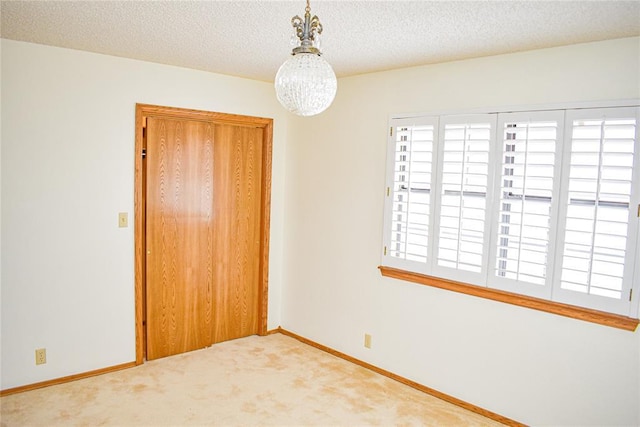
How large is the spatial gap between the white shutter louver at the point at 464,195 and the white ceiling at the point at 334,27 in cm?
54

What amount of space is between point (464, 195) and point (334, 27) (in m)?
1.43

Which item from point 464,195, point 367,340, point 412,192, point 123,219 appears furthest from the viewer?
point 367,340

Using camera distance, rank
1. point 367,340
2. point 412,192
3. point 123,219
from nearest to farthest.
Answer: point 412,192 < point 123,219 < point 367,340

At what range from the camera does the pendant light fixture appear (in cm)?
158

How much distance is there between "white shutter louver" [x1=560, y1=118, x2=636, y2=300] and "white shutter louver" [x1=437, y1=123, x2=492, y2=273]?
531 millimetres

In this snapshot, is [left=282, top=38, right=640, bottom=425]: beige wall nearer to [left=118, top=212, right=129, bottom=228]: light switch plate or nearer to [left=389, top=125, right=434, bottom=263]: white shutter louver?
[left=389, top=125, right=434, bottom=263]: white shutter louver

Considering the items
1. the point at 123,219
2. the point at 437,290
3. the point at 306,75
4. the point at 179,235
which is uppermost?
the point at 306,75

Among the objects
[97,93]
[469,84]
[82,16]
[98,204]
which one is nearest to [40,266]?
[98,204]

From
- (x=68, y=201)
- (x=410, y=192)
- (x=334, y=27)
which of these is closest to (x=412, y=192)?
(x=410, y=192)

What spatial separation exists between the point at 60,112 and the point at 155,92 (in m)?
0.70

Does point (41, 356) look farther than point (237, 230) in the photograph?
No

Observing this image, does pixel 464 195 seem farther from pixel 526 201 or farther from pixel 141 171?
pixel 141 171

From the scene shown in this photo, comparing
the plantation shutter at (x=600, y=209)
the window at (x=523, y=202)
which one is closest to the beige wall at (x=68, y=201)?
the window at (x=523, y=202)

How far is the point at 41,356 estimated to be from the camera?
3232 millimetres
